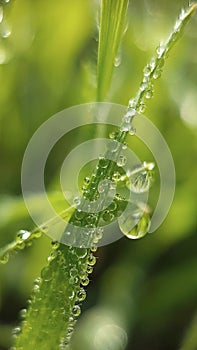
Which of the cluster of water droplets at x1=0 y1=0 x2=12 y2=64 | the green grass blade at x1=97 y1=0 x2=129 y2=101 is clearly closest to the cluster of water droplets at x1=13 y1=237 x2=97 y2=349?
the green grass blade at x1=97 y1=0 x2=129 y2=101

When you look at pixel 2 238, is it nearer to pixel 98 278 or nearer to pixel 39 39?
pixel 98 278

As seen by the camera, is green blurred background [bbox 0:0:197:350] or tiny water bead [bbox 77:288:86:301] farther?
green blurred background [bbox 0:0:197:350]

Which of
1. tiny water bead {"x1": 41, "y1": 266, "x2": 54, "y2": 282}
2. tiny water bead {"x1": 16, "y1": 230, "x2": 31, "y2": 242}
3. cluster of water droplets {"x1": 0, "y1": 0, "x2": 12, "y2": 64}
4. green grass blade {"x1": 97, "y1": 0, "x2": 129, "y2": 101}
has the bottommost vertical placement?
tiny water bead {"x1": 41, "y1": 266, "x2": 54, "y2": 282}

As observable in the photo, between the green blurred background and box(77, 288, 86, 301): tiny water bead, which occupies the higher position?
the green blurred background

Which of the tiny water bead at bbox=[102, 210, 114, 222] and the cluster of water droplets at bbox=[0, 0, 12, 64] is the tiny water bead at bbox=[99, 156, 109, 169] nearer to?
the tiny water bead at bbox=[102, 210, 114, 222]

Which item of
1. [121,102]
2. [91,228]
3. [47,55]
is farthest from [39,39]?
[91,228]

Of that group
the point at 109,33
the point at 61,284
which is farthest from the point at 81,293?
the point at 109,33

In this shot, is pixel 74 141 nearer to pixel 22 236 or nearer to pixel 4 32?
pixel 4 32

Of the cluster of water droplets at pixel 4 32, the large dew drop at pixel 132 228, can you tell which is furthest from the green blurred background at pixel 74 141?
the large dew drop at pixel 132 228
